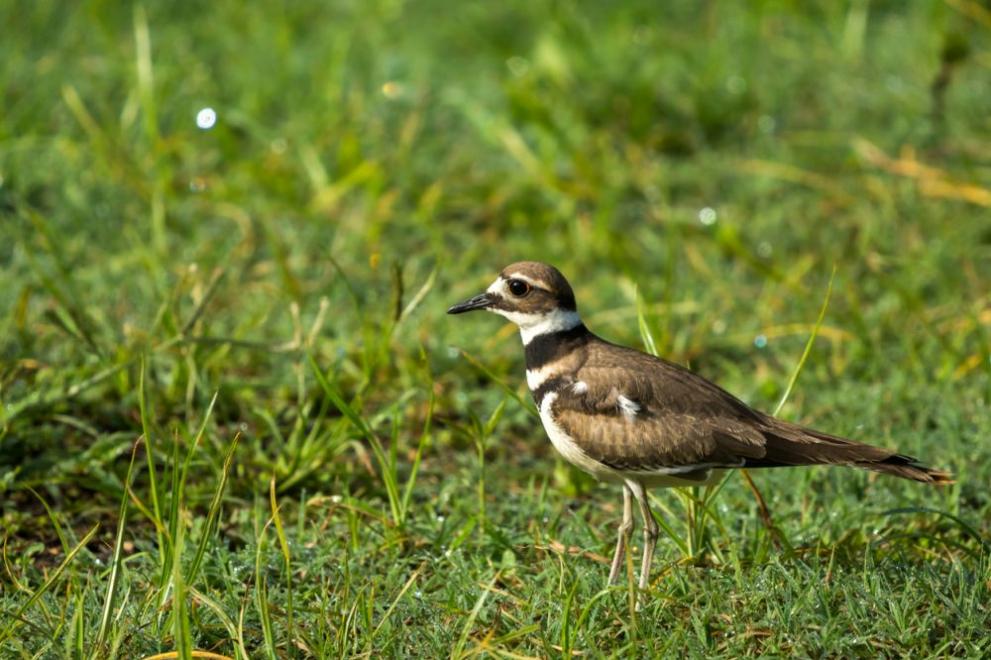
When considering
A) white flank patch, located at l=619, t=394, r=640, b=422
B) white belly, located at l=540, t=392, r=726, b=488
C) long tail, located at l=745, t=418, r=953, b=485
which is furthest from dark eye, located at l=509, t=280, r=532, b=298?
long tail, located at l=745, t=418, r=953, b=485

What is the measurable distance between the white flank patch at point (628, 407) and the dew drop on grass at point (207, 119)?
12.6 feet

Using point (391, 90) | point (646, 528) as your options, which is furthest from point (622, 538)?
point (391, 90)

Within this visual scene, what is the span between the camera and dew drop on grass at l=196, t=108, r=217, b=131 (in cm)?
736

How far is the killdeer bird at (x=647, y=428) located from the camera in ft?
13.6

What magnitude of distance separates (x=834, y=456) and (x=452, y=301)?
2901mm

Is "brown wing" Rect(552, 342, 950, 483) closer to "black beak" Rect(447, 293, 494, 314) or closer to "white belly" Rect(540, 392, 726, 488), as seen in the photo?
"white belly" Rect(540, 392, 726, 488)

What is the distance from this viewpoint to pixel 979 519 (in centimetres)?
478

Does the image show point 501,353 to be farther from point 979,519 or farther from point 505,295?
point 979,519

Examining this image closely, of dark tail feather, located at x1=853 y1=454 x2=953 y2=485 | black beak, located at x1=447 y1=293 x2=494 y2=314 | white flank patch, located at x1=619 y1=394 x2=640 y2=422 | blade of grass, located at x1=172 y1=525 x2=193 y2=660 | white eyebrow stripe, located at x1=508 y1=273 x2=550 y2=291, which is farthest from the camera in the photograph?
black beak, located at x1=447 y1=293 x2=494 y2=314

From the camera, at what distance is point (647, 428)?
424 cm

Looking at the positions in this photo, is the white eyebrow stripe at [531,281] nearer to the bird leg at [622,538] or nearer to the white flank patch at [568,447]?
the white flank patch at [568,447]

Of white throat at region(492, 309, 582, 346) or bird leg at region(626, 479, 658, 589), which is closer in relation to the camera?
bird leg at region(626, 479, 658, 589)

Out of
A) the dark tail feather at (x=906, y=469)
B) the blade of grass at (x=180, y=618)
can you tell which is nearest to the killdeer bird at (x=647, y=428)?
the dark tail feather at (x=906, y=469)

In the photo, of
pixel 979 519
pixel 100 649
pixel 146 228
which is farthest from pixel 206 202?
pixel 979 519
